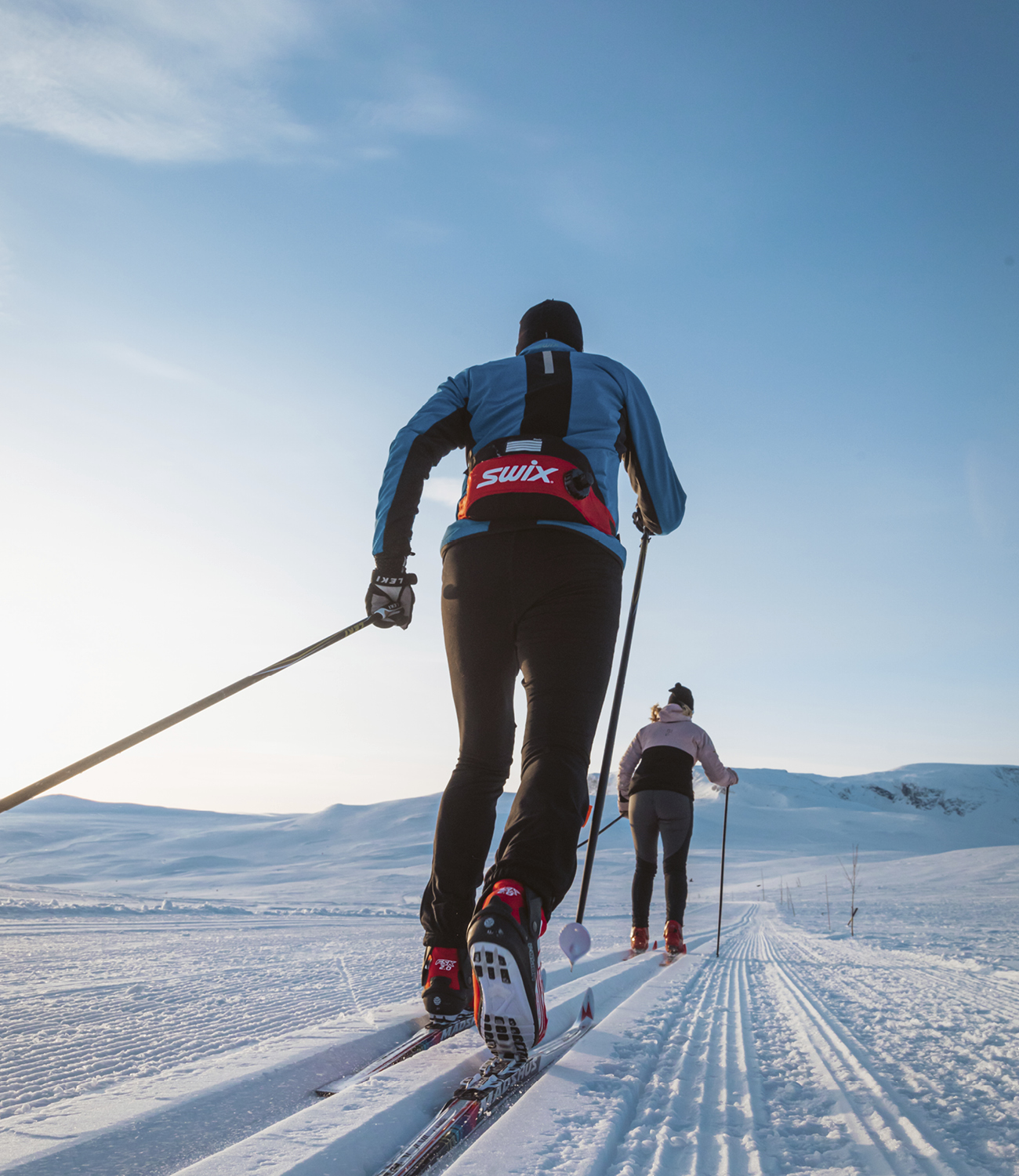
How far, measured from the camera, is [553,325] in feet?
7.07

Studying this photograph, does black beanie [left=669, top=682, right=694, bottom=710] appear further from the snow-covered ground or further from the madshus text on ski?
the madshus text on ski

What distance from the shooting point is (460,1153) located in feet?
3.01

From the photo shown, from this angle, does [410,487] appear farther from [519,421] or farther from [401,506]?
[519,421]

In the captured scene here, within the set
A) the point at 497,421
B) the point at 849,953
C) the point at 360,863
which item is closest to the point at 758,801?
the point at 360,863

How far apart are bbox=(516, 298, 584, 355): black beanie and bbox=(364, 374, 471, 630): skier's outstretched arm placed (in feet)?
1.61

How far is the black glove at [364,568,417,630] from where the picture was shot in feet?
6.02

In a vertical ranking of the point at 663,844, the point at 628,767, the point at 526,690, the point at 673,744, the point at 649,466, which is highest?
the point at 649,466

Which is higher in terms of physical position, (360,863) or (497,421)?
(497,421)

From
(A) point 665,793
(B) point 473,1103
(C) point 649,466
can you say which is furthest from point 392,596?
(A) point 665,793

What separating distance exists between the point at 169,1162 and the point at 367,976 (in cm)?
177

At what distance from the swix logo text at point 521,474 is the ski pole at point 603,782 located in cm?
83

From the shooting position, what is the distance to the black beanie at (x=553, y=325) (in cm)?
215

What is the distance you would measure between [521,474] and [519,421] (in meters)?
0.23

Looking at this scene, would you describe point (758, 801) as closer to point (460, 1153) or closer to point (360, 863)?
point (360, 863)
